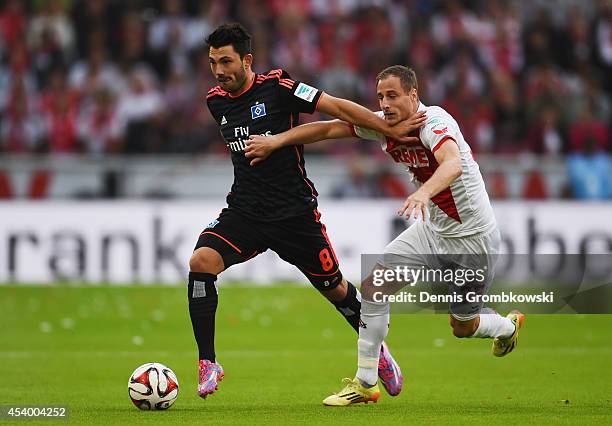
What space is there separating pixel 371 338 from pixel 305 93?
5.87 feet

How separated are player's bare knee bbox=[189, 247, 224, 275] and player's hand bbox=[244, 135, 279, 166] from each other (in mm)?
714

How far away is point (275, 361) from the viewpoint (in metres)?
10.5

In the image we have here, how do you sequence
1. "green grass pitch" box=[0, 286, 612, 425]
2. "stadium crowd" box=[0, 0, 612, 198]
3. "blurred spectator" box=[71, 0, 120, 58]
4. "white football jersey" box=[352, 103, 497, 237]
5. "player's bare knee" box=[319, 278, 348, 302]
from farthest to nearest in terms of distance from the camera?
"blurred spectator" box=[71, 0, 120, 58] < "stadium crowd" box=[0, 0, 612, 198] < "player's bare knee" box=[319, 278, 348, 302] < "white football jersey" box=[352, 103, 497, 237] < "green grass pitch" box=[0, 286, 612, 425]

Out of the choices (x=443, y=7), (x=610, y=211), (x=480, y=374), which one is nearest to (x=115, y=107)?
(x=443, y=7)

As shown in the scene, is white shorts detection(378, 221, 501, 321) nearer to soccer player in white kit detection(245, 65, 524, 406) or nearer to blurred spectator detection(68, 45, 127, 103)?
soccer player in white kit detection(245, 65, 524, 406)

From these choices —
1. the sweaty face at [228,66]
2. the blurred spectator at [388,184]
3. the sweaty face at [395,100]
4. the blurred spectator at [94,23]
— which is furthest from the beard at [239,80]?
the blurred spectator at [94,23]

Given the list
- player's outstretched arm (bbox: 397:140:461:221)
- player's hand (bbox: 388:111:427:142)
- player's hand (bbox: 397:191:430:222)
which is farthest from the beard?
player's hand (bbox: 397:191:430:222)

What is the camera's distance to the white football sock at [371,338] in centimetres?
787

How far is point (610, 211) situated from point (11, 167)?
358 inches

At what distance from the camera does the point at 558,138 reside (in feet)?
63.1

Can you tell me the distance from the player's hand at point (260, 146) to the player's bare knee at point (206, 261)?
714 millimetres

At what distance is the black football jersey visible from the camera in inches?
321

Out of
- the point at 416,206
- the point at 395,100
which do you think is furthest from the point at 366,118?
the point at 416,206

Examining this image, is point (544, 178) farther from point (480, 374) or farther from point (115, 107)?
point (480, 374)
